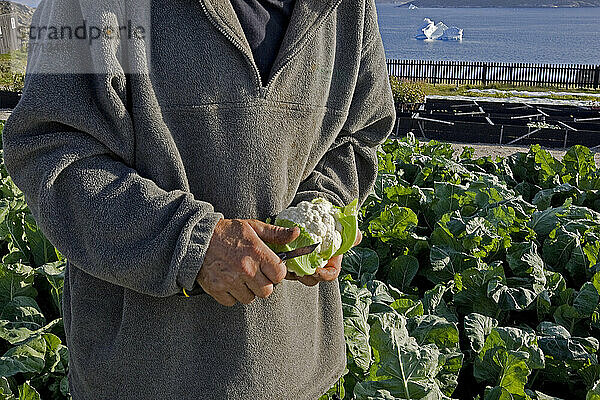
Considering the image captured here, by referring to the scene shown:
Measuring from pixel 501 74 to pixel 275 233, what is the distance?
27670 millimetres

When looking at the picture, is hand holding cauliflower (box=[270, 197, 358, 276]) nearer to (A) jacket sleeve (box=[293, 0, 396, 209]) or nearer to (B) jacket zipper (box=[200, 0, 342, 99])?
(A) jacket sleeve (box=[293, 0, 396, 209])

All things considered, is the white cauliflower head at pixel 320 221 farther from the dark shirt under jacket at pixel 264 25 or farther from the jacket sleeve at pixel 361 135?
the dark shirt under jacket at pixel 264 25

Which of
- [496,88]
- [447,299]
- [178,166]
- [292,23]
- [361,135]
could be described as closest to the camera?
[178,166]

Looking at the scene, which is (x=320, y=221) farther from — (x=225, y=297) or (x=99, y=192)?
(x=99, y=192)

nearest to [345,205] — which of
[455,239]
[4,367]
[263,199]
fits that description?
[263,199]

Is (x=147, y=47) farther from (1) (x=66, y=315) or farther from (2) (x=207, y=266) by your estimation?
(1) (x=66, y=315)

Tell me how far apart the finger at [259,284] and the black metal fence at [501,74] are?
26552 millimetres

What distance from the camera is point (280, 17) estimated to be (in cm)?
180

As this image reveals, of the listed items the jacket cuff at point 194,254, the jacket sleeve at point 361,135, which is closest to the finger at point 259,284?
the jacket cuff at point 194,254

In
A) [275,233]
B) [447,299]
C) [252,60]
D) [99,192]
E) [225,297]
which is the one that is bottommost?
[447,299]

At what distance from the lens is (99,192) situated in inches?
61.5

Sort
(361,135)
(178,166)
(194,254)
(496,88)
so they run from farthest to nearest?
(496,88) < (361,135) < (178,166) < (194,254)

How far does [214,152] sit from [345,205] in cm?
51

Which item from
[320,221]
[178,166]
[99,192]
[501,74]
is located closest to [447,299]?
[320,221]
